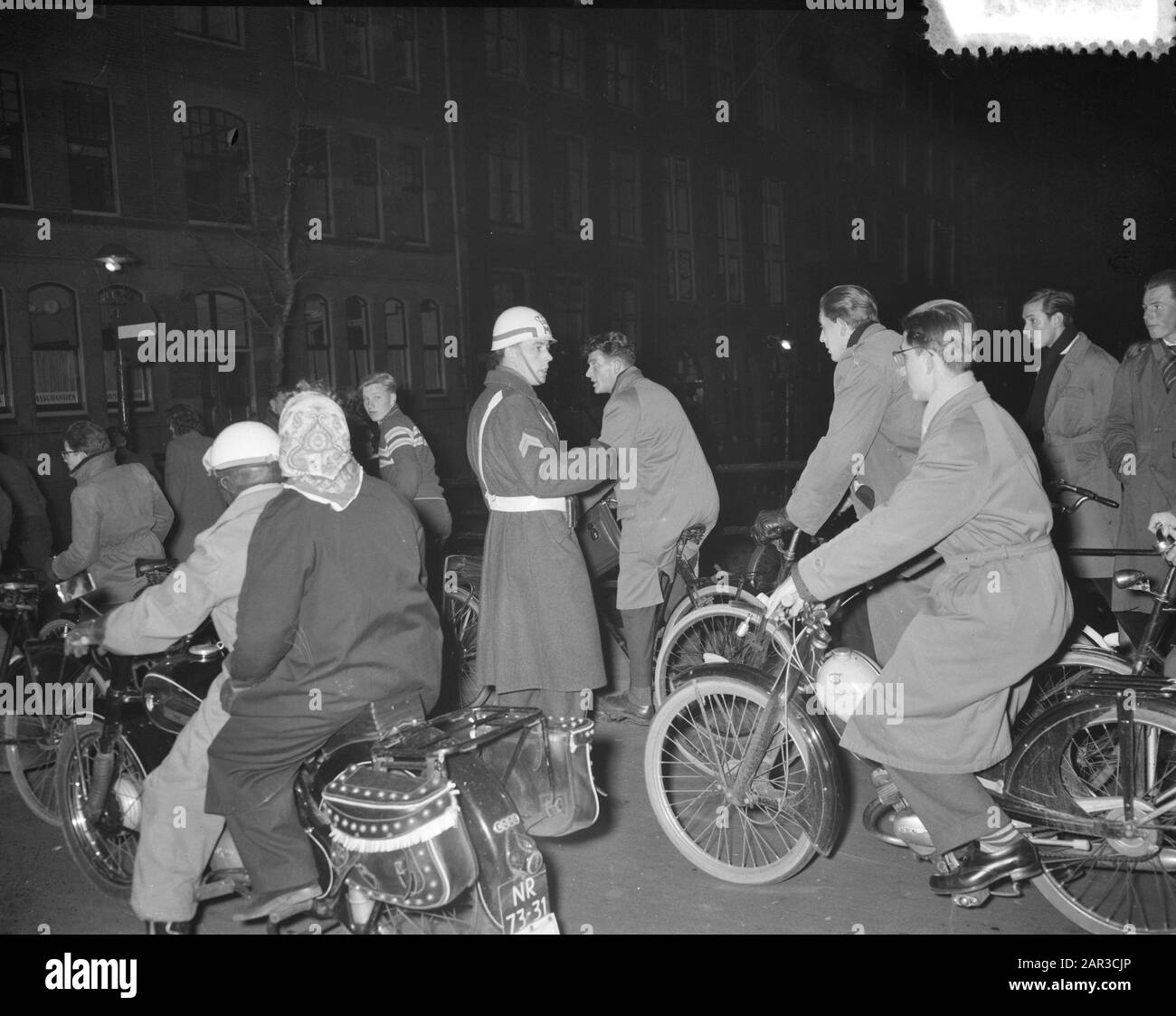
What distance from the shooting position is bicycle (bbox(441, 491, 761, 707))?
5.71 metres

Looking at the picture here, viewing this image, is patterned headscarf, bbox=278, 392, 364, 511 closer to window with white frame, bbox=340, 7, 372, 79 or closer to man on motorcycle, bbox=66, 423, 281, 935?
man on motorcycle, bbox=66, 423, 281, 935

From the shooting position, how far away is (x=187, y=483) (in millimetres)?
7695

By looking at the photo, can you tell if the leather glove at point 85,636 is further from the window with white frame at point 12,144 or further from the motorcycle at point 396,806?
the window with white frame at point 12,144

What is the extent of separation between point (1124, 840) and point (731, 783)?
1.36 metres

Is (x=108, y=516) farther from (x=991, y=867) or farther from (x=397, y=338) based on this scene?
(x=397, y=338)

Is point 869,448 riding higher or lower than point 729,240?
lower

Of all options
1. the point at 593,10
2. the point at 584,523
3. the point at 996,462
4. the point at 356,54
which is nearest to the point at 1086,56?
the point at 593,10

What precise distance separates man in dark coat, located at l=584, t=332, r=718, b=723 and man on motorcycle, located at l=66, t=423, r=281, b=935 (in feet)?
9.12

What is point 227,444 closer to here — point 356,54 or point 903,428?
point 903,428

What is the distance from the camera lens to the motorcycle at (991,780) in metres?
3.33

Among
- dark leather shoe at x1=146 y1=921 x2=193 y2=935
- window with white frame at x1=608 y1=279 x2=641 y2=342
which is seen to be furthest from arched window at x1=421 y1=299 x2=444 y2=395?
dark leather shoe at x1=146 y1=921 x2=193 y2=935

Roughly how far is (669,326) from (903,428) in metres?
28.1

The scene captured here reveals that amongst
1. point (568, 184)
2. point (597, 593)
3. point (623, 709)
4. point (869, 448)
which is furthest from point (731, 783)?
point (568, 184)

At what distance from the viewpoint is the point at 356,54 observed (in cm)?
2402
